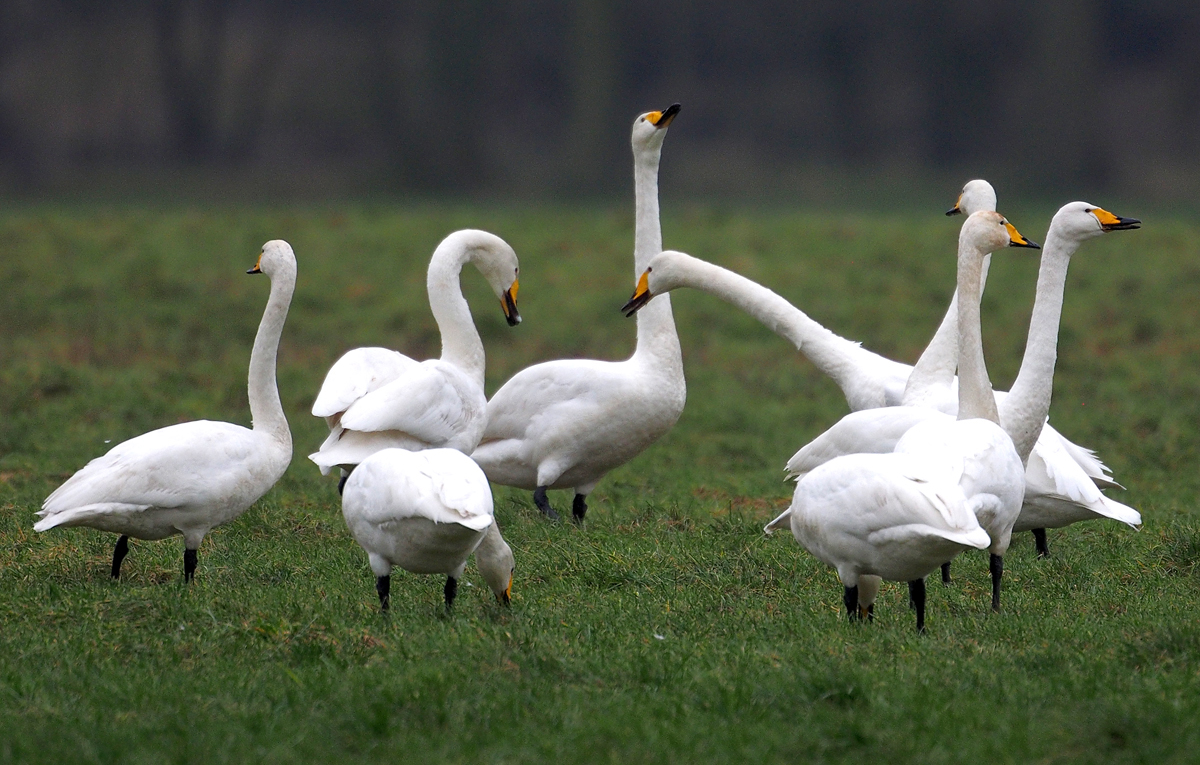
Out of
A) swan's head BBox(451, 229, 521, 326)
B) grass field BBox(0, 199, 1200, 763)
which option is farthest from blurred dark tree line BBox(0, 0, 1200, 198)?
swan's head BBox(451, 229, 521, 326)

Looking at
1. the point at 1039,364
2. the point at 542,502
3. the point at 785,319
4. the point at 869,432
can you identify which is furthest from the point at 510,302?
the point at 1039,364

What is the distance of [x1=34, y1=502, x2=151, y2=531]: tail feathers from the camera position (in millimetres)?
5703

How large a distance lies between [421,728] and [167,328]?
39.5 ft

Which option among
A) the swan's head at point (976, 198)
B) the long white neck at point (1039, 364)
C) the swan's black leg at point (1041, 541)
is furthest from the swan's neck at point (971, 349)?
the swan's head at point (976, 198)

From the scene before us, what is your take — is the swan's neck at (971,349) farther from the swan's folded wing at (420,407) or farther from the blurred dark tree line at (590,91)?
the blurred dark tree line at (590,91)

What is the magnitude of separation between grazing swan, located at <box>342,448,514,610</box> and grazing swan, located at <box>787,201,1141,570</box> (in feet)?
6.49

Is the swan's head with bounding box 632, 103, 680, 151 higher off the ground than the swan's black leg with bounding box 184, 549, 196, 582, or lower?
higher

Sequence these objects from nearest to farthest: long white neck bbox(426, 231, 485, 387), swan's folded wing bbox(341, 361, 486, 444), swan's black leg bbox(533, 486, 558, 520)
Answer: swan's folded wing bbox(341, 361, 486, 444) → long white neck bbox(426, 231, 485, 387) → swan's black leg bbox(533, 486, 558, 520)

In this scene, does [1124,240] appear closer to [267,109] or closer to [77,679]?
[77,679]

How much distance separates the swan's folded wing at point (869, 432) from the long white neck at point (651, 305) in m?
1.60

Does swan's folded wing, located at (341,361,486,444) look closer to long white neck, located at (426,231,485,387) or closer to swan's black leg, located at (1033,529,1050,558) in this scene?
long white neck, located at (426,231,485,387)

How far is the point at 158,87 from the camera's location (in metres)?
32.2

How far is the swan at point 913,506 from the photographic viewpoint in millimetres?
4945

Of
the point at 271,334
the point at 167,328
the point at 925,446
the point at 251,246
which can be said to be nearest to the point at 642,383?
the point at 271,334
